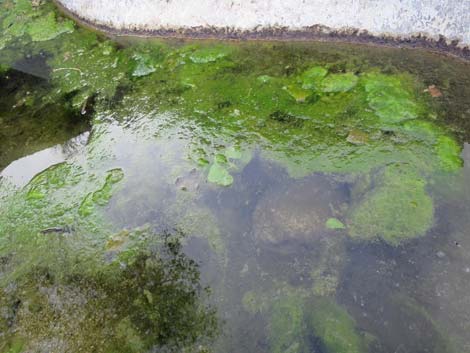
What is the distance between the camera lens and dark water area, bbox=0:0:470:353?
365cm

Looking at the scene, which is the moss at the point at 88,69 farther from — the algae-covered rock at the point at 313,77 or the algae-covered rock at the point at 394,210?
the algae-covered rock at the point at 394,210

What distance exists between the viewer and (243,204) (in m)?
4.64

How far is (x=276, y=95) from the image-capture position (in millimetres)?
5898

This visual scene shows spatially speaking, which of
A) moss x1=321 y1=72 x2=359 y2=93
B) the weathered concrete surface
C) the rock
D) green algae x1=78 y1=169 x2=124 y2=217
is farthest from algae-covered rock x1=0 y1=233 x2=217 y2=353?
the weathered concrete surface

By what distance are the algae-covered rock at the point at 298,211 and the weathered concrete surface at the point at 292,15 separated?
10.9ft

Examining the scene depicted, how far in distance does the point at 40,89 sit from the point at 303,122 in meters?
4.95

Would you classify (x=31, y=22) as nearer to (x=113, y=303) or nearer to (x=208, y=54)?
(x=208, y=54)

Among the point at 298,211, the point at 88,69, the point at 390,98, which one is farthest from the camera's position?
the point at 88,69

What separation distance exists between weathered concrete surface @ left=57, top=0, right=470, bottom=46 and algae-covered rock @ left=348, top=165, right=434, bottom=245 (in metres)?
2.89

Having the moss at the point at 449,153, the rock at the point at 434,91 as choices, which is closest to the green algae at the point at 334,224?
the moss at the point at 449,153

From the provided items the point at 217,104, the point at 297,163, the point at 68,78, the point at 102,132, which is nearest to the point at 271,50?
the point at 217,104

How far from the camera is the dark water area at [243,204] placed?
365 cm

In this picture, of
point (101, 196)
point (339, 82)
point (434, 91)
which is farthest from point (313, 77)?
point (101, 196)

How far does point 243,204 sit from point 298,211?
68 cm
